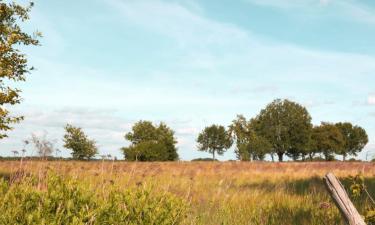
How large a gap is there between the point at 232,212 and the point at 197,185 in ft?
16.5

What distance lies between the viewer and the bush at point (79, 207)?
5.41 m

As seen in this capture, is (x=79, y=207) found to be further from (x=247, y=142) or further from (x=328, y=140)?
(x=328, y=140)

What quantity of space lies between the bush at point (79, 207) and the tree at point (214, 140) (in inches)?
3022

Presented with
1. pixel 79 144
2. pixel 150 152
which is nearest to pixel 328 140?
pixel 150 152

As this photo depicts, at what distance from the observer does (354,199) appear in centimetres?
995

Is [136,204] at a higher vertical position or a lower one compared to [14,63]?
lower

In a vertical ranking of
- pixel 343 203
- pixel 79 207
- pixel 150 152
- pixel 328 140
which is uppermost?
pixel 328 140

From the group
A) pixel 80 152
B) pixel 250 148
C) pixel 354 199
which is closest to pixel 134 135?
pixel 250 148

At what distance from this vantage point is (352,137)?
307ft

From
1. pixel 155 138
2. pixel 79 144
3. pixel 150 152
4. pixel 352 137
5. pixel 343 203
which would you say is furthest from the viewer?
pixel 352 137

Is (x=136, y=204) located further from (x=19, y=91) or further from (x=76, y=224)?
(x=19, y=91)

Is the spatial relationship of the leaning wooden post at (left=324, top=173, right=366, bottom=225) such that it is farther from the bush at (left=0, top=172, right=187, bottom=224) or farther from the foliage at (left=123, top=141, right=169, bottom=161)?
the foliage at (left=123, top=141, right=169, bottom=161)

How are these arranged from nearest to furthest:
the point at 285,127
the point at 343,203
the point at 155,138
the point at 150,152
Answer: the point at 343,203
the point at 150,152
the point at 155,138
the point at 285,127

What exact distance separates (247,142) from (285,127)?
11480 mm
